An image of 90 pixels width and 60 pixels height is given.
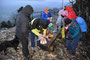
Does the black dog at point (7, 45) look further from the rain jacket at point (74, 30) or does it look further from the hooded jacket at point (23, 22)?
the rain jacket at point (74, 30)

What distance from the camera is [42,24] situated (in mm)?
4016

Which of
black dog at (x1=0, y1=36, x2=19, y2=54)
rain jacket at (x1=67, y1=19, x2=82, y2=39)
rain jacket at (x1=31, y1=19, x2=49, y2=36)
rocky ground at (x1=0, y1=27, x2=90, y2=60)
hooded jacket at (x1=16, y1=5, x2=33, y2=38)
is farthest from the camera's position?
black dog at (x1=0, y1=36, x2=19, y2=54)

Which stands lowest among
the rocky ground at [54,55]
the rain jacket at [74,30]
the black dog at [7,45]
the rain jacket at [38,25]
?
the rocky ground at [54,55]

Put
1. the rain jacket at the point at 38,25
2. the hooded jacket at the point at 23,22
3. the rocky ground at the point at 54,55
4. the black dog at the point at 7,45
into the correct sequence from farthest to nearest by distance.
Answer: the black dog at the point at 7,45 → the rocky ground at the point at 54,55 → the rain jacket at the point at 38,25 → the hooded jacket at the point at 23,22

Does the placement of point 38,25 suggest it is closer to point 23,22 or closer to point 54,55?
point 23,22

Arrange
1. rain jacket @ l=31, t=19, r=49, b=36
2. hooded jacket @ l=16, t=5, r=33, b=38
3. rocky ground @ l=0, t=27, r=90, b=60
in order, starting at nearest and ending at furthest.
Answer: hooded jacket @ l=16, t=5, r=33, b=38 → rain jacket @ l=31, t=19, r=49, b=36 → rocky ground @ l=0, t=27, r=90, b=60

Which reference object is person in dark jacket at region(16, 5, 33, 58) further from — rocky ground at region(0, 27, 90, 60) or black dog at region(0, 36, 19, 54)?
black dog at region(0, 36, 19, 54)

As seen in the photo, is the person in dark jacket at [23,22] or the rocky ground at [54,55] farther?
the rocky ground at [54,55]

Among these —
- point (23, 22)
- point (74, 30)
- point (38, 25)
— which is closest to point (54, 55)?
point (74, 30)

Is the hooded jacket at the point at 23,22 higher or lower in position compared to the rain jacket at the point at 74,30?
higher

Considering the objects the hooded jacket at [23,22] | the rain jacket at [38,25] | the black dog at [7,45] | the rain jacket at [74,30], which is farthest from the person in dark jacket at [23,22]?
the black dog at [7,45]

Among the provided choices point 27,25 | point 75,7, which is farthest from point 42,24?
point 75,7

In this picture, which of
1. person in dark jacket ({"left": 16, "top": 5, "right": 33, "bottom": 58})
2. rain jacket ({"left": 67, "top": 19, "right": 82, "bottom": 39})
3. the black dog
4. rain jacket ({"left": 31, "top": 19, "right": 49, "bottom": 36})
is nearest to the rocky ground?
the black dog

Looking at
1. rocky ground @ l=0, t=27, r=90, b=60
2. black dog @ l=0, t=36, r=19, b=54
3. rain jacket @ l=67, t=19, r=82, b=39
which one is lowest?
rocky ground @ l=0, t=27, r=90, b=60
